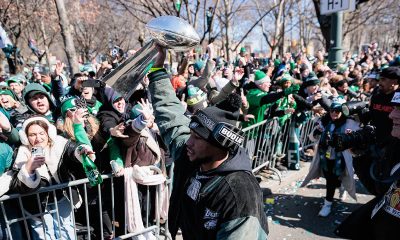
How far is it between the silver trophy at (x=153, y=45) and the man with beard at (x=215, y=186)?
12 centimetres

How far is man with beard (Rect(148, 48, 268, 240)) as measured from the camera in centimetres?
170

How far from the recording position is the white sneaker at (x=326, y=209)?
473cm

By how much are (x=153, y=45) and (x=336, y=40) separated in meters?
8.22

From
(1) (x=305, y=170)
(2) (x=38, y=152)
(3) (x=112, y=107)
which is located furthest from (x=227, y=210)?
(1) (x=305, y=170)

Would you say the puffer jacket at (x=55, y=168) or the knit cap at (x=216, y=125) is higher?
the knit cap at (x=216, y=125)

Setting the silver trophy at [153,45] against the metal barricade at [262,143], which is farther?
the metal barricade at [262,143]

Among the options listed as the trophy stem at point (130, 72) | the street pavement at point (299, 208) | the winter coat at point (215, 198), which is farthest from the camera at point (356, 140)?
the street pavement at point (299, 208)

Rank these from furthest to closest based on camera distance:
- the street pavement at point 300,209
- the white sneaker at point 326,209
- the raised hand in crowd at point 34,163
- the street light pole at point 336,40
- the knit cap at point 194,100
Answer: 1. the street light pole at point 336,40
2. the knit cap at point 194,100
3. the white sneaker at point 326,209
4. the street pavement at point 300,209
5. the raised hand in crowd at point 34,163

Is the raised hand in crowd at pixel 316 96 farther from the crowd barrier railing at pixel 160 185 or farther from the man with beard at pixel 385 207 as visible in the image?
the man with beard at pixel 385 207

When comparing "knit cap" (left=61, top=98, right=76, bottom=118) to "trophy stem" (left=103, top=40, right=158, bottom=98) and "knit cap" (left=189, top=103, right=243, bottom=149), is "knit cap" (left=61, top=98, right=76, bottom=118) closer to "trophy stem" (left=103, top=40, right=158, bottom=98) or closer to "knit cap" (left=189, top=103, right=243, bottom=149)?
"trophy stem" (left=103, top=40, right=158, bottom=98)

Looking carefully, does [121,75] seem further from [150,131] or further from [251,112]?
[251,112]

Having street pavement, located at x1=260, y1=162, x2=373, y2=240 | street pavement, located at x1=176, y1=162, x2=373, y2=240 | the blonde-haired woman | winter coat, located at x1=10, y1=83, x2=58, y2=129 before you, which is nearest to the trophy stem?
the blonde-haired woman

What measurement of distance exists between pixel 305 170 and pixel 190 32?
497cm

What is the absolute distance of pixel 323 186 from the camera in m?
5.75
